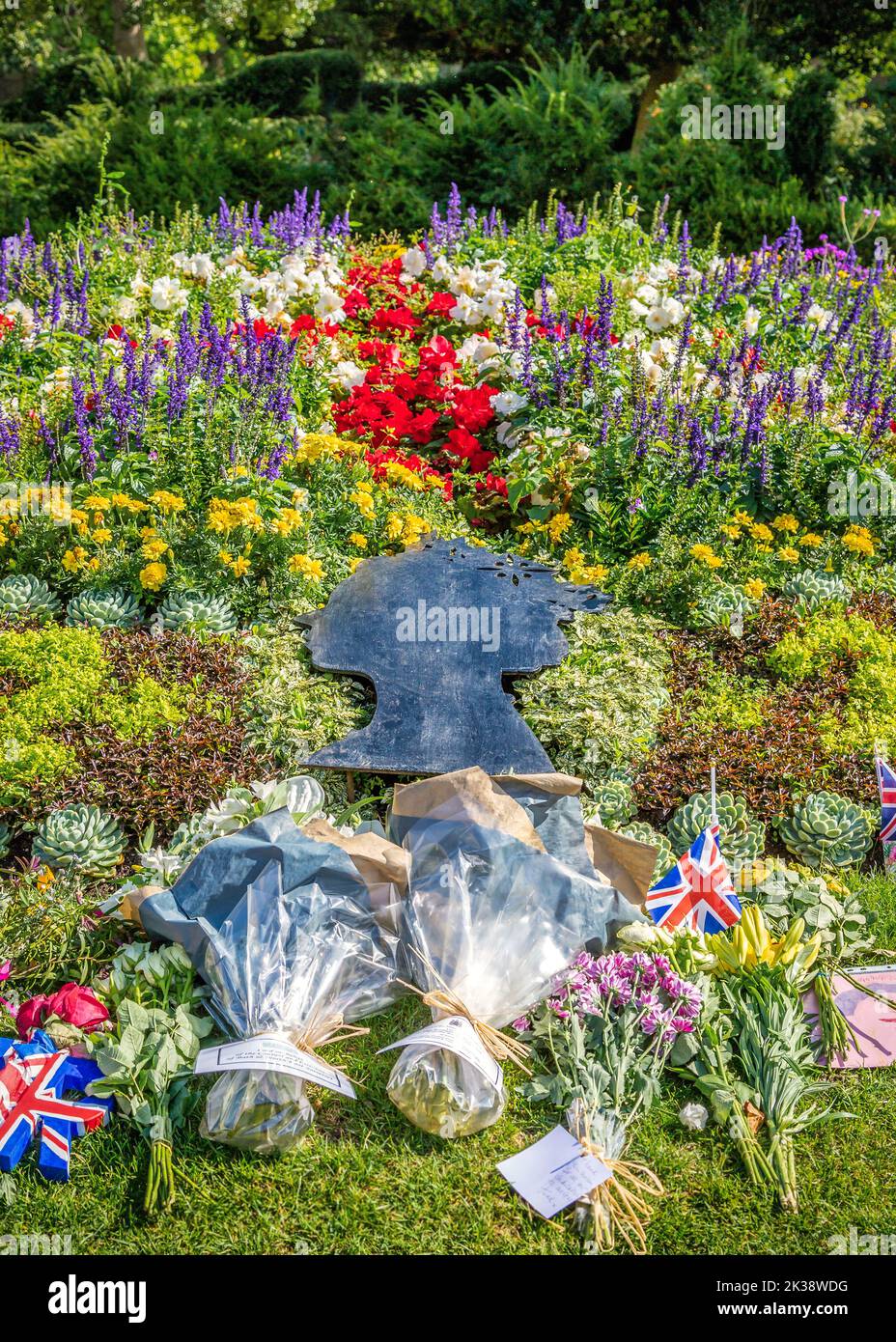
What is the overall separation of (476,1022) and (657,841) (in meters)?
1.07

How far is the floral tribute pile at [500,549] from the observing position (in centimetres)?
327

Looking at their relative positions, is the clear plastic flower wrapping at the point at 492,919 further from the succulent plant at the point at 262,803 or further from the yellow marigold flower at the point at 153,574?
the yellow marigold flower at the point at 153,574

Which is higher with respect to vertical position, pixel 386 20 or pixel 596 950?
pixel 386 20

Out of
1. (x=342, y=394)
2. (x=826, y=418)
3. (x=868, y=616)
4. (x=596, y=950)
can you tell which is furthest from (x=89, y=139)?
(x=596, y=950)

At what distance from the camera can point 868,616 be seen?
498 centimetres

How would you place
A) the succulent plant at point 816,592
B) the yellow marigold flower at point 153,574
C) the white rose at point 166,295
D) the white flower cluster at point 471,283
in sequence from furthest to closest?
the white flower cluster at point 471,283 → the white rose at point 166,295 → the succulent plant at point 816,592 → the yellow marigold flower at point 153,574

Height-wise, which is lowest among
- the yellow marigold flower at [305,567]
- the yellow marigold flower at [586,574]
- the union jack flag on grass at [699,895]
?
the union jack flag on grass at [699,895]

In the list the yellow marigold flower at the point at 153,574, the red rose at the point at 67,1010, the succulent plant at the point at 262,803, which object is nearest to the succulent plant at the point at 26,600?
the yellow marigold flower at the point at 153,574

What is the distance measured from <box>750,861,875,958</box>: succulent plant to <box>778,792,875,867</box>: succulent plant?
6.7 inches

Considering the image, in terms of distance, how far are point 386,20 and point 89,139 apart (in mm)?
9682

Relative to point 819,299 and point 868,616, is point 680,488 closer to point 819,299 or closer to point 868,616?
point 868,616

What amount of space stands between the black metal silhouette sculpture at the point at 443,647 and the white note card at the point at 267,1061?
1.30 meters

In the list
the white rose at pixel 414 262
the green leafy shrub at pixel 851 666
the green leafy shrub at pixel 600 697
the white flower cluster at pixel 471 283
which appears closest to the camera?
the green leafy shrub at pixel 600 697

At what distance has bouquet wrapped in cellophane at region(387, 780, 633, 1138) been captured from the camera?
3.03 meters
